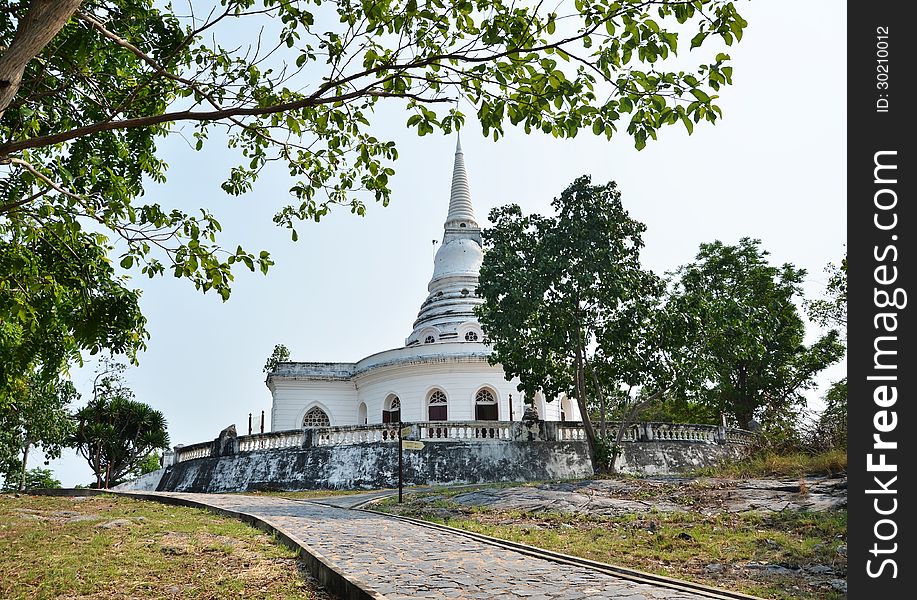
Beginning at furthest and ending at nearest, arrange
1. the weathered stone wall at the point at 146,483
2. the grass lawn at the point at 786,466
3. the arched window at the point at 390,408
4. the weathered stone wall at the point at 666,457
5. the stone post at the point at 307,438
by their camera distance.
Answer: the arched window at the point at 390,408
the weathered stone wall at the point at 146,483
the stone post at the point at 307,438
the weathered stone wall at the point at 666,457
the grass lawn at the point at 786,466

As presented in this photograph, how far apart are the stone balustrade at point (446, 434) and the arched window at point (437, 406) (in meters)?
9.09

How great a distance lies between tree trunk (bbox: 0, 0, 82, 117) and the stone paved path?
474 centimetres

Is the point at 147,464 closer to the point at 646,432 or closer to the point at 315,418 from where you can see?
the point at 315,418

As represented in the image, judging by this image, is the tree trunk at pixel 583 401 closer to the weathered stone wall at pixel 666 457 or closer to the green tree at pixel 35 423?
the weathered stone wall at pixel 666 457

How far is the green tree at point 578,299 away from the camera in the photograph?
19.4 meters

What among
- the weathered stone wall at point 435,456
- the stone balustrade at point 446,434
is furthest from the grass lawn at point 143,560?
the stone balustrade at point 446,434

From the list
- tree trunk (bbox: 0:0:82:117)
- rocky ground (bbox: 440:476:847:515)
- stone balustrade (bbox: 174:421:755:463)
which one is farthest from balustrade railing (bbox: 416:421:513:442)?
tree trunk (bbox: 0:0:82:117)

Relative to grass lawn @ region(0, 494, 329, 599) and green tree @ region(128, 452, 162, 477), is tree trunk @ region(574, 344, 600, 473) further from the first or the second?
green tree @ region(128, 452, 162, 477)

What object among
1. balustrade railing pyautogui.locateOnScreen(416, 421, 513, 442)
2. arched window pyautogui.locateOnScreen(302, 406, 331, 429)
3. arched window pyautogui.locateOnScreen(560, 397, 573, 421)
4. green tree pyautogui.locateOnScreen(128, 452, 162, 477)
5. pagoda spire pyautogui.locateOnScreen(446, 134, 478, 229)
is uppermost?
pagoda spire pyautogui.locateOnScreen(446, 134, 478, 229)

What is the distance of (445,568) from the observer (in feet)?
23.3

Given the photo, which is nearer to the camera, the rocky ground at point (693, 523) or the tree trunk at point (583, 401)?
the rocky ground at point (693, 523)

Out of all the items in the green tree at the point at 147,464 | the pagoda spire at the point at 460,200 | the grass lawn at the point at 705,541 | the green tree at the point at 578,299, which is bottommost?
the green tree at the point at 147,464

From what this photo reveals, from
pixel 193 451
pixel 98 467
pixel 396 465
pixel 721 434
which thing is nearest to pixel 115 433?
pixel 98 467

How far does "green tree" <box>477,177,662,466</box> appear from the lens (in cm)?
1942
